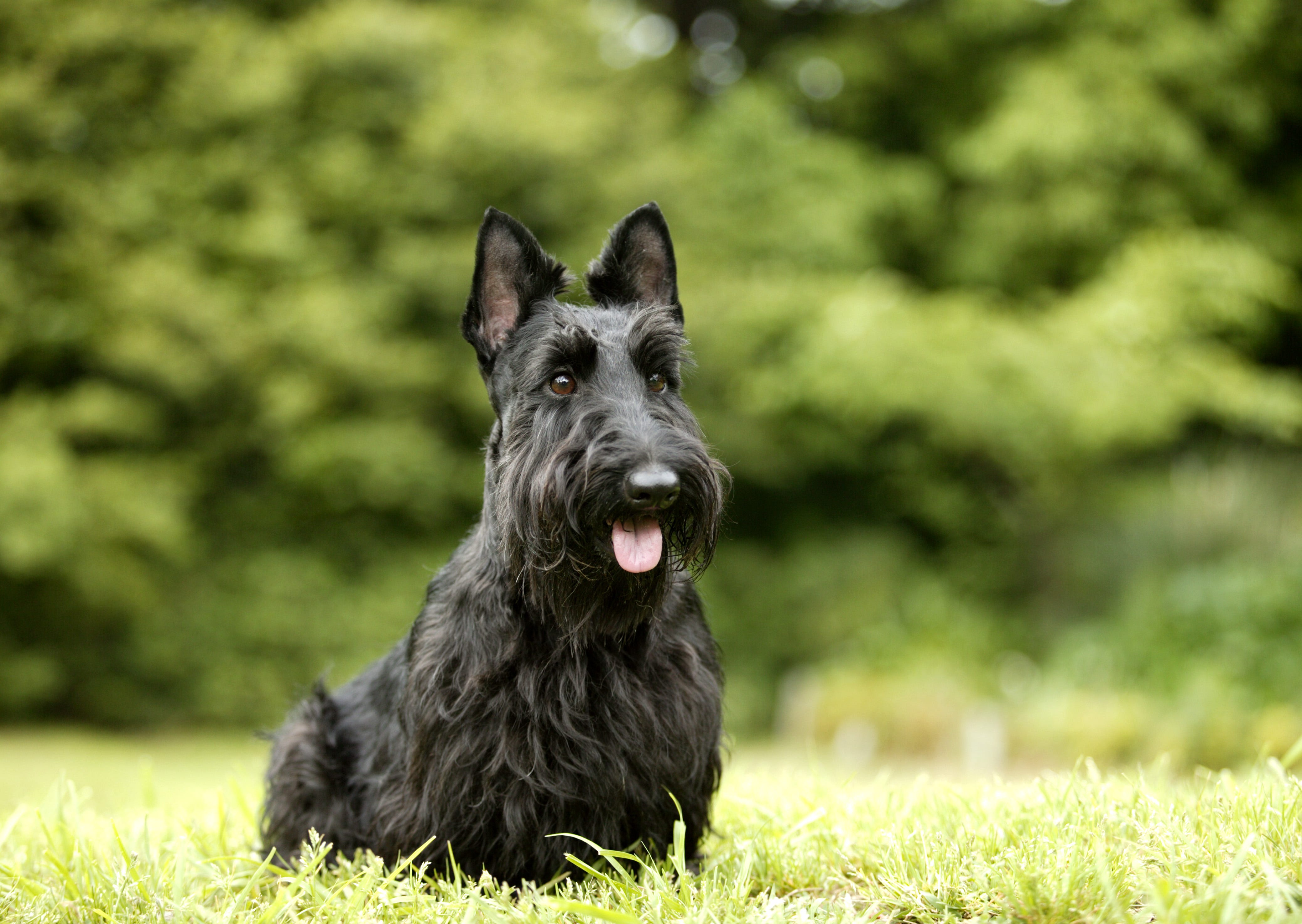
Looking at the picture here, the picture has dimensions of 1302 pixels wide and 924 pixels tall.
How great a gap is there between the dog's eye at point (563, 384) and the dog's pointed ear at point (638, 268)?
453 millimetres

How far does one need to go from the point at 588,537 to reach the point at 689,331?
298 inches

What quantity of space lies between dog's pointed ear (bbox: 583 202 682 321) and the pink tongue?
797 millimetres

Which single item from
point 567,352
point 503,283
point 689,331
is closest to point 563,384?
point 567,352

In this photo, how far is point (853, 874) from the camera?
2.73 meters

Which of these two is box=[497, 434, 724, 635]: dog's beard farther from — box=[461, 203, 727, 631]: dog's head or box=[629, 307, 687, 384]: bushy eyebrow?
box=[629, 307, 687, 384]: bushy eyebrow

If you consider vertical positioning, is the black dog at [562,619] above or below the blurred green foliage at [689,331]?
below

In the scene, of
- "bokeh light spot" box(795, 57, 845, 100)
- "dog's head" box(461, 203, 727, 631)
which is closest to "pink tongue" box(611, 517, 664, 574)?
"dog's head" box(461, 203, 727, 631)

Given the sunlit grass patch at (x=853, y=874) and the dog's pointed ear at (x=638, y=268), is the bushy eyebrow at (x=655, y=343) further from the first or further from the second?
the sunlit grass patch at (x=853, y=874)

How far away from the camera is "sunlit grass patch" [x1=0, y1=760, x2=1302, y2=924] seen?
2205 mm

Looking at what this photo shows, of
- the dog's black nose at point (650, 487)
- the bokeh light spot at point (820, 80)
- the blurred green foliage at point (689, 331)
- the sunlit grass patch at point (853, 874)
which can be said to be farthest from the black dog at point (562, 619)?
the bokeh light spot at point (820, 80)

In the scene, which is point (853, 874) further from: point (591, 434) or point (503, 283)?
point (503, 283)

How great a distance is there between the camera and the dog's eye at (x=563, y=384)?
2807mm

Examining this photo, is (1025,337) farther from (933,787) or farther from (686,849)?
(686,849)

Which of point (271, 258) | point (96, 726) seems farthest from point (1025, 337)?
point (96, 726)
